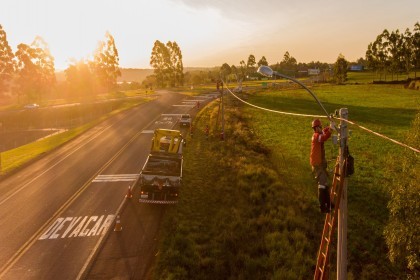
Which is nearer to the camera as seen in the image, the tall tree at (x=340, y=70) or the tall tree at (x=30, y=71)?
the tall tree at (x=30, y=71)

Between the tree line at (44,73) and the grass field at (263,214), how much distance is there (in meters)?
68.7

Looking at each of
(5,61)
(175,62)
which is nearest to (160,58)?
(175,62)

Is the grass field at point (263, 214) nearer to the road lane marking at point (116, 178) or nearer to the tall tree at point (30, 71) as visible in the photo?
the road lane marking at point (116, 178)

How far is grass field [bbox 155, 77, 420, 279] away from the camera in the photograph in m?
14.5

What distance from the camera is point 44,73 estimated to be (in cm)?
9456

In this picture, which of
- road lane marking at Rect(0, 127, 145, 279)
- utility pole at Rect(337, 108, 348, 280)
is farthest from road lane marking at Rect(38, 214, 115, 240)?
utility pole at Rect(337, 108, 348, 280)

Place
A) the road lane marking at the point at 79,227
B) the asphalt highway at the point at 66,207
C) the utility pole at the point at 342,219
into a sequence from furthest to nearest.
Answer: the road lane marking at the point at 79,227 < the asphalt highway at the point at 66,207 < the utility pole at the point at 342,219

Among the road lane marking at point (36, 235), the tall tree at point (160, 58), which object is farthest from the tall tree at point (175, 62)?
the road lane marking at point (36, 235)

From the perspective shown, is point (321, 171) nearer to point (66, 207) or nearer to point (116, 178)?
point (66, 207)

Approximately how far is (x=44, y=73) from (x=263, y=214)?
9381cm

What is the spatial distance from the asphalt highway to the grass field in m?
3.21

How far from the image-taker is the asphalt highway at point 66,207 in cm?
1534

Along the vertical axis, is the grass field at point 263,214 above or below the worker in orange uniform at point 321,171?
below

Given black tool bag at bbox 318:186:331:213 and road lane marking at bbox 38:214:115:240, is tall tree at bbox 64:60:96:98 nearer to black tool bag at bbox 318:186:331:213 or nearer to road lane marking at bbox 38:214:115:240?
road lane marking at bbox 38:214:115:240
